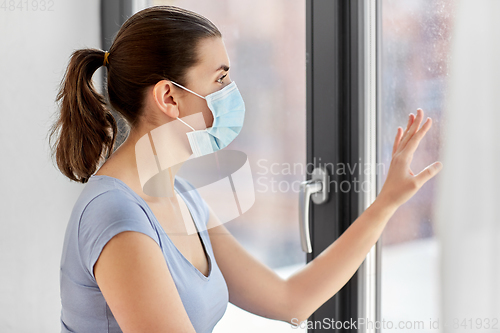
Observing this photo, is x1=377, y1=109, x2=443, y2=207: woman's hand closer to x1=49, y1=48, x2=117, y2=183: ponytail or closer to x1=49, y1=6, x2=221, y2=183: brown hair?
x1=49, y1=6, x2=221, y2=183: brown hair

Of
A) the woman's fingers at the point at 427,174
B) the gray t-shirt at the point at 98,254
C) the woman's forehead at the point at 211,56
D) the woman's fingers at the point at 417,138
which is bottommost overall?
the gray t-shirt at the point at 98,254

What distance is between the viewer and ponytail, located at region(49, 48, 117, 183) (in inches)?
36.6

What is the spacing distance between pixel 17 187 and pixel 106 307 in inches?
27.0

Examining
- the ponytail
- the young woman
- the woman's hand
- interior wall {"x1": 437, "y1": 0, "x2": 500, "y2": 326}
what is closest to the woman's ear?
the young woman

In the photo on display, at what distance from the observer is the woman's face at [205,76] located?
3.00ft

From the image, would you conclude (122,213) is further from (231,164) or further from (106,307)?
(231,164)

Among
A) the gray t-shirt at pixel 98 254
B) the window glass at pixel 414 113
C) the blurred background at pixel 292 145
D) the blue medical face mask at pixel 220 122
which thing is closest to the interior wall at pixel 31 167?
the blurred background at pixel 292 145

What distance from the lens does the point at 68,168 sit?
98 cm

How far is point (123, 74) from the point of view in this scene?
0.91 meters

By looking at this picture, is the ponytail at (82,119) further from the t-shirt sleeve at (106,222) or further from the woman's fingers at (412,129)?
the woman's fingers at (412,129)

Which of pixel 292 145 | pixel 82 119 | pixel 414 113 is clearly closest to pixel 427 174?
pixel 414 113

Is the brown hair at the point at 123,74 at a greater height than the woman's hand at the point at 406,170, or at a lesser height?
greater

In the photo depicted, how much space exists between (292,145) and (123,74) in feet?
1.64

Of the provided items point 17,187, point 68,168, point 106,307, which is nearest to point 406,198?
point 106,307
